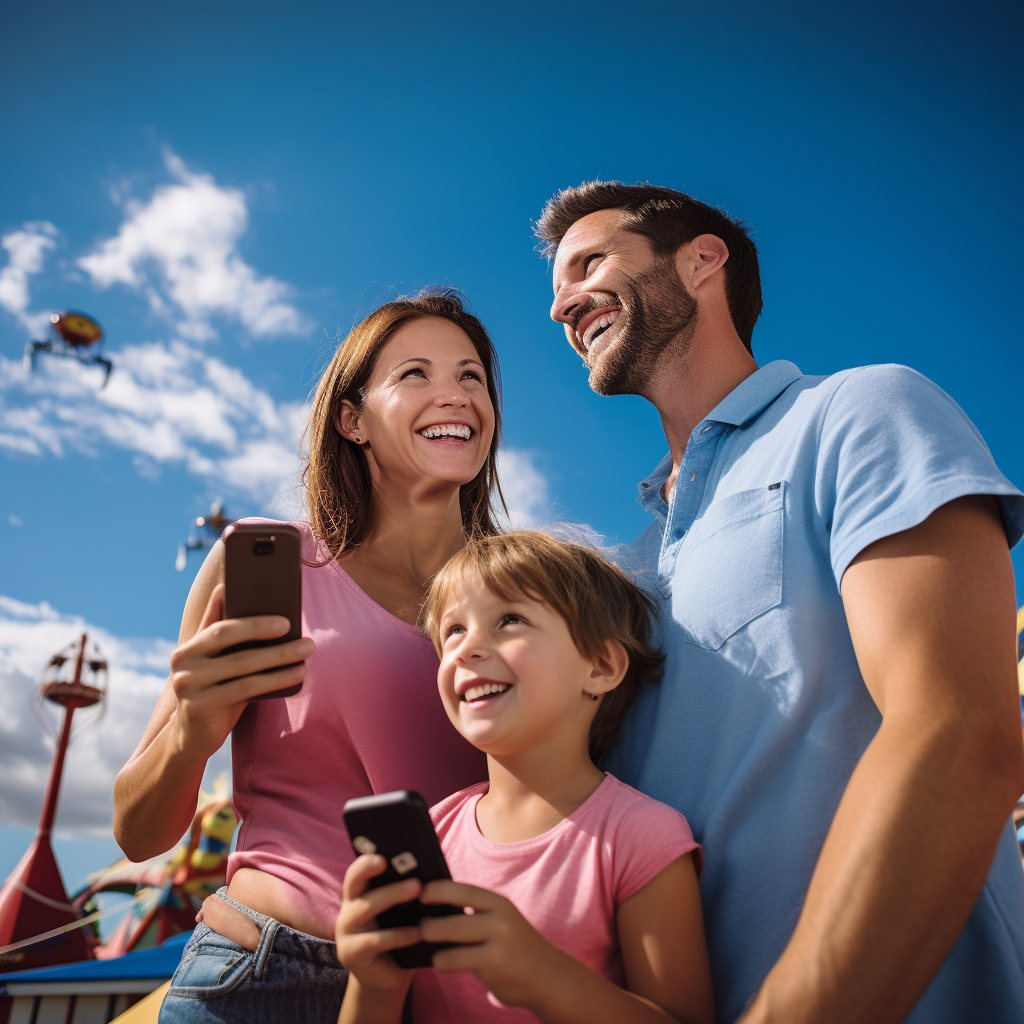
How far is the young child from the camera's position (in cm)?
148

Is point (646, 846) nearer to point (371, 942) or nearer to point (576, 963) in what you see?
point (576, 963)

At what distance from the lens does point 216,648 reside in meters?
1.93

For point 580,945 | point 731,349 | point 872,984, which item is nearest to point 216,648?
point 580,945

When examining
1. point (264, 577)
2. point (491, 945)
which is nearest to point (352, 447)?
point (264, 577)

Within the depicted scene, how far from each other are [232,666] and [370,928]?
0.71 metres

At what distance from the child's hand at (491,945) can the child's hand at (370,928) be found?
0.06 m

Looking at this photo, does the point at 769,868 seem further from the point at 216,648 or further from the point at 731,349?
the point at 731,349

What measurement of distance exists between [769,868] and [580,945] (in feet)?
1.52

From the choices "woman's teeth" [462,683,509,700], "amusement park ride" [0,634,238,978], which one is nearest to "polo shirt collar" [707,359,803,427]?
"woman's teeth" [462,683,509,700]

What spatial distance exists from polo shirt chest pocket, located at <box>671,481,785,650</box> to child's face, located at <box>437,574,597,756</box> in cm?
35

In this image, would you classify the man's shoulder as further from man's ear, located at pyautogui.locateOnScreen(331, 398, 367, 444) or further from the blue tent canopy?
the blue tent canopy

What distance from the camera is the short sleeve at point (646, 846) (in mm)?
1745

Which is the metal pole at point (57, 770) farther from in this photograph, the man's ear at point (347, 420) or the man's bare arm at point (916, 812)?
the man's bare arm at point (916, 812)

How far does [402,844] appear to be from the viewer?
4.77 feet
